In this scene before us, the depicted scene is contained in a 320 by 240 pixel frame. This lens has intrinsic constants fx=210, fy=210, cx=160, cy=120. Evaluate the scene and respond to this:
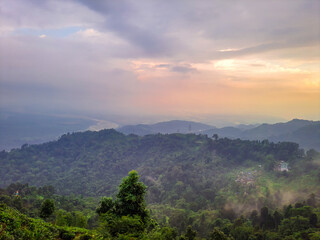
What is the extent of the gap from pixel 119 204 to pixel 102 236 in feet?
13.0

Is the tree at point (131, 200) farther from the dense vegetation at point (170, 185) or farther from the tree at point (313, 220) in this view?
the tree at point (313, 220)

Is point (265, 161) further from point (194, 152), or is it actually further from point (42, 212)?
point (42, 212)

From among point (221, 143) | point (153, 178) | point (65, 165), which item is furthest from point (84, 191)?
point (221, 143)

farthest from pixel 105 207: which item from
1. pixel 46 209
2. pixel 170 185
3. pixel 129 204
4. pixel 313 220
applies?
pixel 170 185

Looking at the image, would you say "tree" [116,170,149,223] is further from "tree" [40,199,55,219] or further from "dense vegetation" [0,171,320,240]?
"tree" [40,199,55,219]

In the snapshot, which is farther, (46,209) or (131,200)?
(46,209)

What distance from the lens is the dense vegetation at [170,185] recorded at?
27.8 meters

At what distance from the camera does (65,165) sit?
145750 millimetres

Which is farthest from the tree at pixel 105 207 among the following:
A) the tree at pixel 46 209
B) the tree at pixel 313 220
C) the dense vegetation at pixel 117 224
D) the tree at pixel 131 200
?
the tree at pixel 313 220

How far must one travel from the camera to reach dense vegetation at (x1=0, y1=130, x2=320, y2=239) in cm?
2778

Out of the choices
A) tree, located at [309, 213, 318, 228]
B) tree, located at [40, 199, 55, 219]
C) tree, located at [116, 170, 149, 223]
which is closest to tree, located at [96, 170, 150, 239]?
tree, located at [116, 170, 149, 223]

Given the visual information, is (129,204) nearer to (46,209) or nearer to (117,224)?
(117,224)

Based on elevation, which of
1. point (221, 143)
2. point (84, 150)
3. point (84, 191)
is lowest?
point (84, 191)

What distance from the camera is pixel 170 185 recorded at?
311 feet
